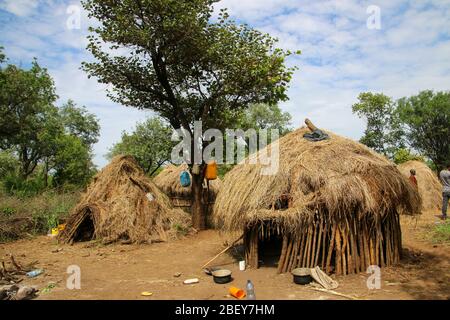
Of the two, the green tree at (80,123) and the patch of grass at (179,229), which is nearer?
the patch of grass at (179,229)

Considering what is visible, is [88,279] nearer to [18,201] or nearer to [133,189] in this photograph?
[133,189]

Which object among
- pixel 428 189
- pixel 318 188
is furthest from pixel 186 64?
pixel 428 189

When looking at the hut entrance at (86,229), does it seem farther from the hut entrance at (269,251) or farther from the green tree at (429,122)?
the green tree at (429,122)

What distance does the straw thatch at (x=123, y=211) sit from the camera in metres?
10.3

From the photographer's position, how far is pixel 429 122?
81.8 ft

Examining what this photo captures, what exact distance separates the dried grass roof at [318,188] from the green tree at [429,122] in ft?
65.8

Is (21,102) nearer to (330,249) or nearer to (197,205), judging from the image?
(197,205)

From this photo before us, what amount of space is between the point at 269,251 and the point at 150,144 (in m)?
16.3

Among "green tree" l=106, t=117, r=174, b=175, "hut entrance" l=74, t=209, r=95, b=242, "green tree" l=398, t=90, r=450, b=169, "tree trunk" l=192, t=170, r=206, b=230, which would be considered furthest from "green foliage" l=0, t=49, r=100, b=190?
"green tree" l=398, t=90, r=450, b=169

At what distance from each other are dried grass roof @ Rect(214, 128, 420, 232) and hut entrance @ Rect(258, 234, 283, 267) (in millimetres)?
1161

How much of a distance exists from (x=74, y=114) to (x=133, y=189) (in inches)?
1008

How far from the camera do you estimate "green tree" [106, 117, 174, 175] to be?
2245 cm
